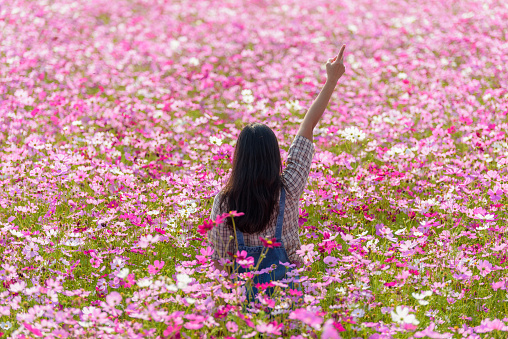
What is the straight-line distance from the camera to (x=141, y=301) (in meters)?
2.70

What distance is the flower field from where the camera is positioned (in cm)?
278

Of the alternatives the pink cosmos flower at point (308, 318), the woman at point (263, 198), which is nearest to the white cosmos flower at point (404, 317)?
the pink cosmos flower at point (308, 318)

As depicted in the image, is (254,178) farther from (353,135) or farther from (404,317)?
(353,135)

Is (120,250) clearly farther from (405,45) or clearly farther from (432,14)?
(432,14)

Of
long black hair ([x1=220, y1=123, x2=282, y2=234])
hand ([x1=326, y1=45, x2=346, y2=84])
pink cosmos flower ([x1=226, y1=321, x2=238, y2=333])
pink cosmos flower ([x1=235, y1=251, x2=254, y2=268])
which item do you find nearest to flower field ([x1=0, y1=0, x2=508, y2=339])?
pink cosmos flower ([x1=226, y1=321, x2=238, y2=333])

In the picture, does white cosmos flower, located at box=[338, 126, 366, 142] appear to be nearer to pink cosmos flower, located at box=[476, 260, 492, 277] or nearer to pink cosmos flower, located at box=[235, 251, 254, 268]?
pink cosmos flower, located at box=[476, 260, 492, 277]

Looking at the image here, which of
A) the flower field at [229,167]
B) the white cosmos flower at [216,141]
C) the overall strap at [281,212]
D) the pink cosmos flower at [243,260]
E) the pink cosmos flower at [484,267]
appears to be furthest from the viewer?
the white cosmos flower at [216,141]

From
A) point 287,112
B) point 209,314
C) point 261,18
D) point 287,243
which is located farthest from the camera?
point 261,18

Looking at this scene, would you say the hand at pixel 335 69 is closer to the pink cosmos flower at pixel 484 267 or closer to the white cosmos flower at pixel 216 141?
the white cosmos flower at pixel 216 141

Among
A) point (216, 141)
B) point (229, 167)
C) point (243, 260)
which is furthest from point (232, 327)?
point (229, 167)

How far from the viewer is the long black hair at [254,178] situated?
9.74ft

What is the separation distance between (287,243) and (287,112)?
2758 mm

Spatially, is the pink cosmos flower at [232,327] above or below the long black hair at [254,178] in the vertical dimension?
below

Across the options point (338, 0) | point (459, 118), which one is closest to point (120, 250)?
point (459, 118)
